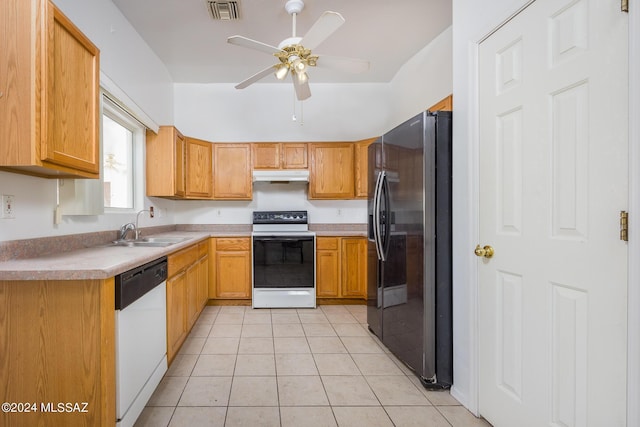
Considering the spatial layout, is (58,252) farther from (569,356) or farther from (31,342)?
(569,356)

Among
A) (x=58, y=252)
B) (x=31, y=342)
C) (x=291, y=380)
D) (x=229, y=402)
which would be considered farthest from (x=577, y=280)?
(x=58, y=252)

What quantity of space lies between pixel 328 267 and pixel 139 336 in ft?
8.18

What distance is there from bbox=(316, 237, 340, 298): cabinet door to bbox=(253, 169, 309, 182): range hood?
2.75ft

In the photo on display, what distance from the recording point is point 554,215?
129cm

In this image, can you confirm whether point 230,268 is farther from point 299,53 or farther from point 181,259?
point 299,53

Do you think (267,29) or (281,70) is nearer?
(281,70)

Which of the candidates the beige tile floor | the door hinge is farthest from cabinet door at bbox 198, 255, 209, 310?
the door hinge

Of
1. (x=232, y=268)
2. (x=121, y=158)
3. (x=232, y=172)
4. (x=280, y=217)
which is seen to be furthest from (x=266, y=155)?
(x=121, y=158)

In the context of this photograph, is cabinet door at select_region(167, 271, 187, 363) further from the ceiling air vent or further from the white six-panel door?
the ceiling air vent

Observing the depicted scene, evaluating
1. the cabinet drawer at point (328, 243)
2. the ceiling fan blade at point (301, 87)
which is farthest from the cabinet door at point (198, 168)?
the ceiling fan blade at point (301, 87)

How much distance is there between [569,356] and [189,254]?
2686 mm

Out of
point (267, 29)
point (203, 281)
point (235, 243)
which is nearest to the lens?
point (267, 29)

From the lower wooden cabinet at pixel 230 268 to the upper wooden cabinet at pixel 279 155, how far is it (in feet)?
3.40

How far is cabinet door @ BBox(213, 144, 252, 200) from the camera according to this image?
159 inches
